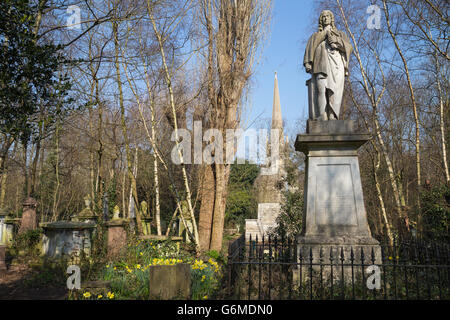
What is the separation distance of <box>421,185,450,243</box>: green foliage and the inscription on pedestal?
6069 mm

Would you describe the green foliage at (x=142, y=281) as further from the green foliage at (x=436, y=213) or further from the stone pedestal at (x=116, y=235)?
the green foliage at (x=436, y=213)

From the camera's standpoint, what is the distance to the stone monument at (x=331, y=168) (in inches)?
205

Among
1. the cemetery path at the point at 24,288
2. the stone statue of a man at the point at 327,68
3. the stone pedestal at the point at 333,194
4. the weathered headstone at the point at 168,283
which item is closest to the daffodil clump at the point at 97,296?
the weathered headstone at the point at 168,283

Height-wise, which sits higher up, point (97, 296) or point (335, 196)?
point (335, 196)

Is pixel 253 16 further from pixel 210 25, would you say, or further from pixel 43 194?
pixel 43 194

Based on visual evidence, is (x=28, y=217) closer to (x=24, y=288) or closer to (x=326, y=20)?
(x=24, y=288)

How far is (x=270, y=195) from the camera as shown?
A: 2253 centimetres

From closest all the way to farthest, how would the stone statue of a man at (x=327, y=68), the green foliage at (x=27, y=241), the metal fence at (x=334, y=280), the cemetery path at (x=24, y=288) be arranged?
the metal fence at (x=334, y=280), the stone statue of a man at (x=327, y=68), the cemetery path at (x=24, y=288), the green foliage at (x=27, y=241)

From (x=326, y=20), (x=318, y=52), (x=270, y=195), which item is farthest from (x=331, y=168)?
(x=270, y=195)

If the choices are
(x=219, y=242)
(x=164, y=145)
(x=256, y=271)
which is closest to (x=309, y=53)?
(x=256, y=271)

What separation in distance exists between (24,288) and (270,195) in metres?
17.0

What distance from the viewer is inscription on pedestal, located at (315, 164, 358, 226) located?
539 cm

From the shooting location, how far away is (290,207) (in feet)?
38.9
